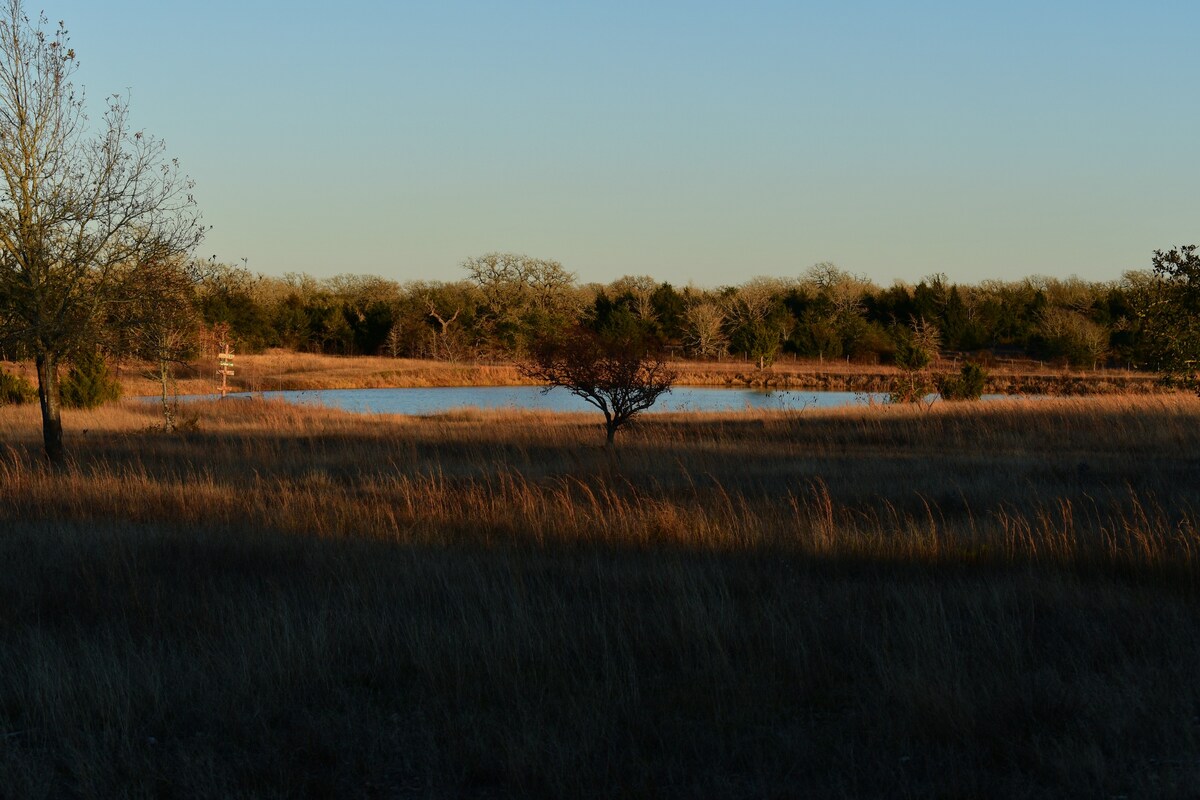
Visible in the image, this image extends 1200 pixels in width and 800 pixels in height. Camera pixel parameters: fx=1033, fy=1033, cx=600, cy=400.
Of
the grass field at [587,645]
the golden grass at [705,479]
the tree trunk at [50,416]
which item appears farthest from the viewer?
the tree trunk at [50,416]

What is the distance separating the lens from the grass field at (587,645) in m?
3.86

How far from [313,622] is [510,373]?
185 ft

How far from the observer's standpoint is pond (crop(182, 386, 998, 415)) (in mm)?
36688

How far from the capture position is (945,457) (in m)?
16.3

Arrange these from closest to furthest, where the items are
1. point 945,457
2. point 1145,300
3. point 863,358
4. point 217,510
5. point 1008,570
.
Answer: point 1008,570
point 217,510
point 1145,300
point 945,457
point 863,358

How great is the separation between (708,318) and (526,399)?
30.3 metres

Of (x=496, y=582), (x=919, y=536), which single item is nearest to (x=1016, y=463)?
(x=919, y=536)

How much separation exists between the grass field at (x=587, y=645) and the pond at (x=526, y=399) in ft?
83.8

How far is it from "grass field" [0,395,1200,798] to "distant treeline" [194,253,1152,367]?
5150 centimetres

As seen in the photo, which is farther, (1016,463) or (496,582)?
(1016,463)

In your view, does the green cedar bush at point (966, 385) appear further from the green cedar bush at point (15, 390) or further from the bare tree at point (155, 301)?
the green cedar bush at point (15, 390)

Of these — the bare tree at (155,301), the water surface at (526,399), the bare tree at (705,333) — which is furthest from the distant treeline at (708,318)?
the bare tree at (155,301)

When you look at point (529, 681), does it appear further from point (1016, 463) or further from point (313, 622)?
point (1016, 463)

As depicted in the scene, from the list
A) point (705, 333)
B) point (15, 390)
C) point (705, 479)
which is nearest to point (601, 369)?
point (705, 479)
